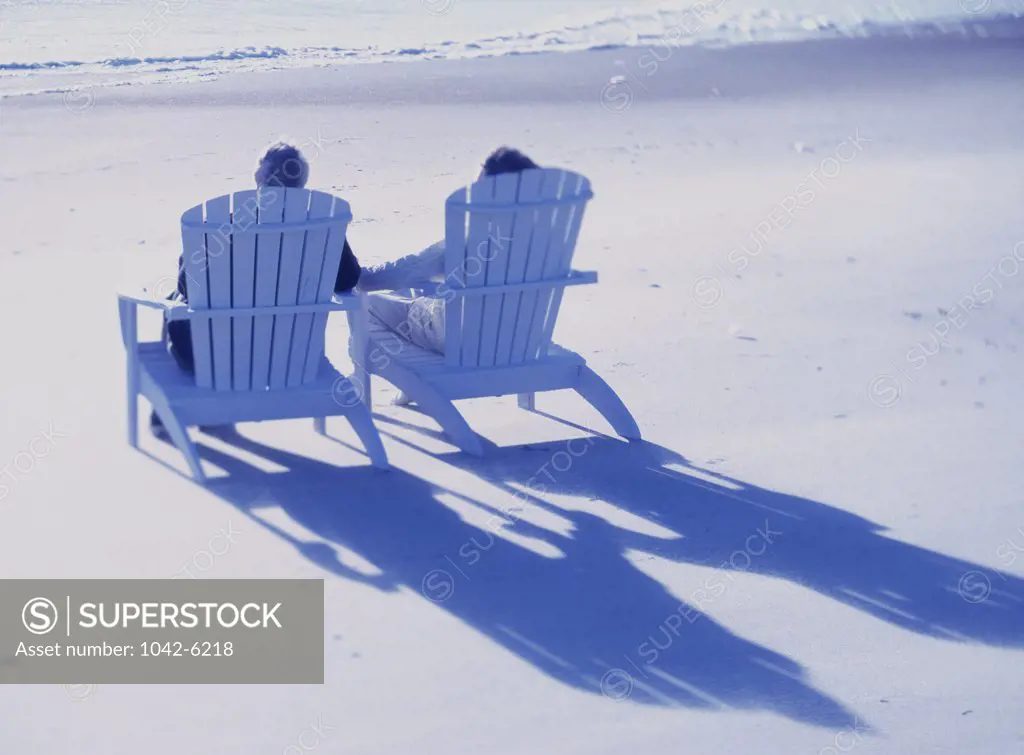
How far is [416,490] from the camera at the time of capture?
16.4ft

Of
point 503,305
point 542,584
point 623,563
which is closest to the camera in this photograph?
point 542,584

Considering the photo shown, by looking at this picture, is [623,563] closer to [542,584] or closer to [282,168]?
[542,584]

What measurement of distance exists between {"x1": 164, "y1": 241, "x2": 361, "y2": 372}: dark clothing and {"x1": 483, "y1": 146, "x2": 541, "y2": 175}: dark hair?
610 millimetres

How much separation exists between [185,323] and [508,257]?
1.16 meters

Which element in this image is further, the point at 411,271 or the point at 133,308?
the point at 411,271

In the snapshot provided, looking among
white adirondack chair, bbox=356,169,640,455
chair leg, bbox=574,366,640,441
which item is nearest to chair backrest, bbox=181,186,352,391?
white adirondack chair, bbox=356,169,640,455

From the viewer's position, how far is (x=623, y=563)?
14.6 ft

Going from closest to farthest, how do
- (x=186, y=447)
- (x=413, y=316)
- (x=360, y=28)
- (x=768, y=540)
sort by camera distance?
(x=768, y=540) → (x=186, y=447) → (x=413, y=316) → (x=360, y=28)

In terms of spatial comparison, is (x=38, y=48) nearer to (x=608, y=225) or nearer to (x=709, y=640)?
(x=608, y=225)

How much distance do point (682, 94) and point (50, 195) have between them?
25.9 feet

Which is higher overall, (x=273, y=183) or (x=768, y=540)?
(x=273, y=183)
